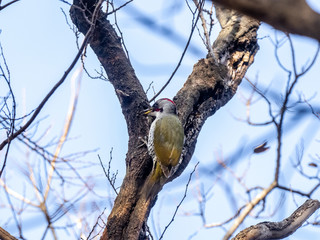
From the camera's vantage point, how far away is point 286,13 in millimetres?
983

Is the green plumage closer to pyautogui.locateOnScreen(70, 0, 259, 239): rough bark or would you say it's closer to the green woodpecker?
the green woodpecker

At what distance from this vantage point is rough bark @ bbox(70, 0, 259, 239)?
4277 millimetres

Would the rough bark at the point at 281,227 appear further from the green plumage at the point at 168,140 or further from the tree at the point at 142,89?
the green plumage at the point at 168,140

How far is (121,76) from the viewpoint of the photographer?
469 centimetres

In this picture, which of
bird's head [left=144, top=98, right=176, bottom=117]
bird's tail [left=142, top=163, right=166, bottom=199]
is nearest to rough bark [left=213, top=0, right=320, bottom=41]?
bird's tail [left=142, top=163, right=166, bottom=199]

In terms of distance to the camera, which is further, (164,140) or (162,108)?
(162,108)

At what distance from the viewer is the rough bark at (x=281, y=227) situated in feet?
11.3

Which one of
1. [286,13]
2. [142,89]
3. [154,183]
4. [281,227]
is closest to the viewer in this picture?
[286,13]

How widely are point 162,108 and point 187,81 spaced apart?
0.46 meters

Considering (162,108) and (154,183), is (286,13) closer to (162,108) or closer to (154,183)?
(154,183)

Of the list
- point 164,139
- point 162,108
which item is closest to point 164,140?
point 164,139

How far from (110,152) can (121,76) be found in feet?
2.91

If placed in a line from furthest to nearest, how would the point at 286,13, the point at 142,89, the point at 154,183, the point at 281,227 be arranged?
1. the point at 142,89
2. the point at 154,183
3. the point at 281,227
4. the point at 286,13

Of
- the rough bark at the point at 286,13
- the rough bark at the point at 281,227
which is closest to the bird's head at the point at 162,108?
the rough bark at the point at 281,227
